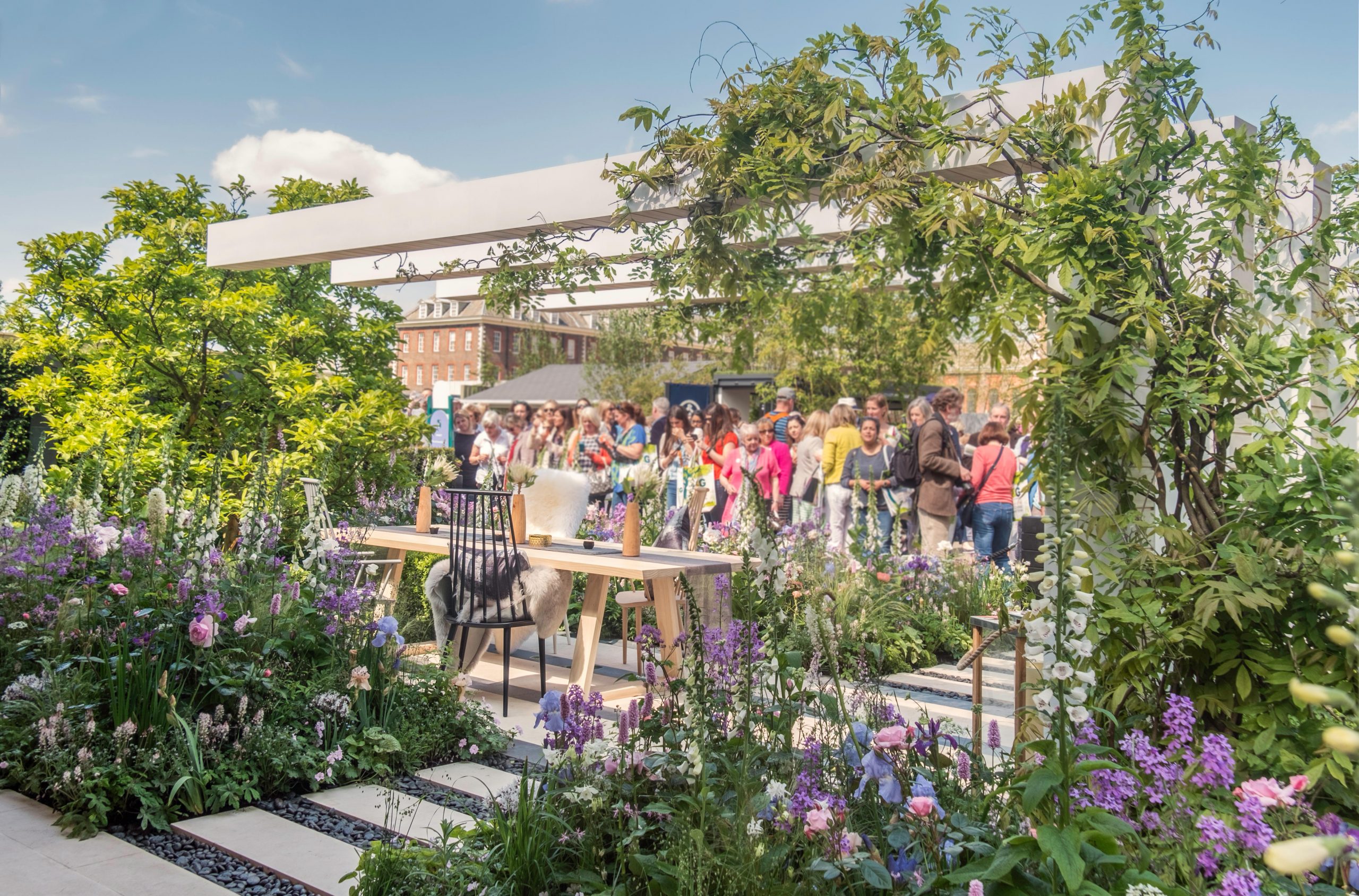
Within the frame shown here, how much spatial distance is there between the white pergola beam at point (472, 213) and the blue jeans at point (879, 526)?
2.69 meters

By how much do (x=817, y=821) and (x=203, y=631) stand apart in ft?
7.51

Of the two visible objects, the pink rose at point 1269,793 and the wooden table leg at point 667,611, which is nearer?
the pink rose at point 1269,793

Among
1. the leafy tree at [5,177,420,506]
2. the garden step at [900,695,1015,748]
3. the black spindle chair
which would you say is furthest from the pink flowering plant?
the leafy tree at [5,177,420,506]

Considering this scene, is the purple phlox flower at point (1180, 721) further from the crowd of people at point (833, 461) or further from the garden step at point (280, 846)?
the crowd of people at point (833, 461)

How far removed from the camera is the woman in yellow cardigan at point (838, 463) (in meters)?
8.30

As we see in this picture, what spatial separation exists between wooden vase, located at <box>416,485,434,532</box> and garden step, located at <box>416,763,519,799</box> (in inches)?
93.2

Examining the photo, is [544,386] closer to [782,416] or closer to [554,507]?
[782,416]

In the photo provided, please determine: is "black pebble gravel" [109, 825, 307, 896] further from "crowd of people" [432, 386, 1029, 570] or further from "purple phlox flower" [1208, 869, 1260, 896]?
"crowd of people" [432, 386, 1029, 570]

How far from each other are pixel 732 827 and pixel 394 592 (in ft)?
15.2

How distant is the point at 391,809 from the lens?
3203 millimetres

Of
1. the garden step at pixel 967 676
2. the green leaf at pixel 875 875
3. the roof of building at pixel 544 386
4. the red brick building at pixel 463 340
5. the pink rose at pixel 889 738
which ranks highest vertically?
the red brick building at pixel 463 340

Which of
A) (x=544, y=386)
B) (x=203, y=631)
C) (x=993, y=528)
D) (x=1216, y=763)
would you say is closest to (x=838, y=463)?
(x=993, y=528)

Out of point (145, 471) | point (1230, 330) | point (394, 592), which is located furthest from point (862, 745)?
point (145, 471)

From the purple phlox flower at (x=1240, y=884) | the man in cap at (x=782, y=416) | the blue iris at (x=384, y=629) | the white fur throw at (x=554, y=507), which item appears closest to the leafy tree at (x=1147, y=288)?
the purple phlox flower at (x=1240, y=884)
